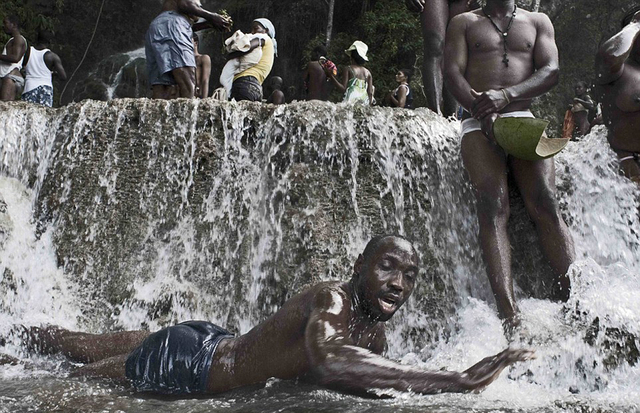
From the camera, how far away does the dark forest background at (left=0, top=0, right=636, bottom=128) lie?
1619 cm

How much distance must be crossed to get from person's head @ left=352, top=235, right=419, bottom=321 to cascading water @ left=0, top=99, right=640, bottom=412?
5.36 ft

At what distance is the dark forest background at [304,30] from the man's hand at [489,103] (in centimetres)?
1071

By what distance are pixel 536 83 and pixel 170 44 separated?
368cm

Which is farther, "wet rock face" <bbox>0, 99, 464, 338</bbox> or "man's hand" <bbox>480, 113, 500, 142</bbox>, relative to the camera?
"wet rock face" <bbox>0, 99, 464, 338</bbox>

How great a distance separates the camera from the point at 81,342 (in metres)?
4.41

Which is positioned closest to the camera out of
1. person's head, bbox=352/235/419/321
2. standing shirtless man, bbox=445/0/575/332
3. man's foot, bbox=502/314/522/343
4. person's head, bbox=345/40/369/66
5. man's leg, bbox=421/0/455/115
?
person's head, bbox=352/235/419/321

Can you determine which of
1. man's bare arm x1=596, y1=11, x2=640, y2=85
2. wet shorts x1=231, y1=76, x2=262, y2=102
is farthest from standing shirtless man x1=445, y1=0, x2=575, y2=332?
wet shorts x1=231, y1=76, x2=262, y2=102

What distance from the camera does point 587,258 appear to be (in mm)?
5309

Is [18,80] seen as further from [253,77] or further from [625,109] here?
[625,109]

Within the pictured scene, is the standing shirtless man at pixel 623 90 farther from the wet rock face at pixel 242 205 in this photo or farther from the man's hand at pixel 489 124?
the man's hand at pixel 489 124

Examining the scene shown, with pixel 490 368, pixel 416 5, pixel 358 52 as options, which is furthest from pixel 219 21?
pixel 490 368

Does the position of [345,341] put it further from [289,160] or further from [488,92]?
[289,160]

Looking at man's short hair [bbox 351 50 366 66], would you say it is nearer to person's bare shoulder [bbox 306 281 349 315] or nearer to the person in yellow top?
the person in yellow top

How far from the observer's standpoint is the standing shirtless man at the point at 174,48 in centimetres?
744
